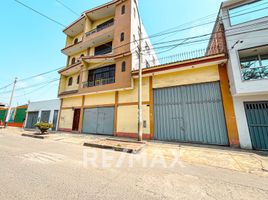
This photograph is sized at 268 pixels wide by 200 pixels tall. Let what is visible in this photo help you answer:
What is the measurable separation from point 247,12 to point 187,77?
18.5 feet

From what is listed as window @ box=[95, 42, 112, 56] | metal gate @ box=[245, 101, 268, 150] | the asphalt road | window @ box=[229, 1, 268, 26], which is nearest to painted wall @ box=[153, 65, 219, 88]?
metal gate @ box=[245, 101, 268, 150]

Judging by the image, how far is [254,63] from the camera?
8.11m

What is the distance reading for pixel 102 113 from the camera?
1333 cm

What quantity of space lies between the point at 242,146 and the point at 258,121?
1881mm

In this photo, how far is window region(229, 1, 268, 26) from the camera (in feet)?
25.5

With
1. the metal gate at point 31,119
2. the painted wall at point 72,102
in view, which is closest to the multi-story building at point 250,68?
the painted wall at point 72,102

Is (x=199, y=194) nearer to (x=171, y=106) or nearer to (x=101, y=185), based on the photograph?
(x=101, y=185)

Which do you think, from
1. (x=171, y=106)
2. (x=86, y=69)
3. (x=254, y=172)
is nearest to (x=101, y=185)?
(x=254, y=172)

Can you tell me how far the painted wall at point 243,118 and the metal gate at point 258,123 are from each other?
0.68 ft

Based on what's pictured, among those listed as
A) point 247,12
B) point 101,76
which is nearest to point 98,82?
point 101,76

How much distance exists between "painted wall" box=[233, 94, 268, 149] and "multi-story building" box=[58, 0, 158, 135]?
674cm

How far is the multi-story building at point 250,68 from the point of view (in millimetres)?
7379

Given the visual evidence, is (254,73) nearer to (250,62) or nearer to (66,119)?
(250,62)

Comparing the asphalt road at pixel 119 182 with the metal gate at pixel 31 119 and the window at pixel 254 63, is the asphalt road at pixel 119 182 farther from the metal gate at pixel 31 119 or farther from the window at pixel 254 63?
the metal gate at pixel 31 119
